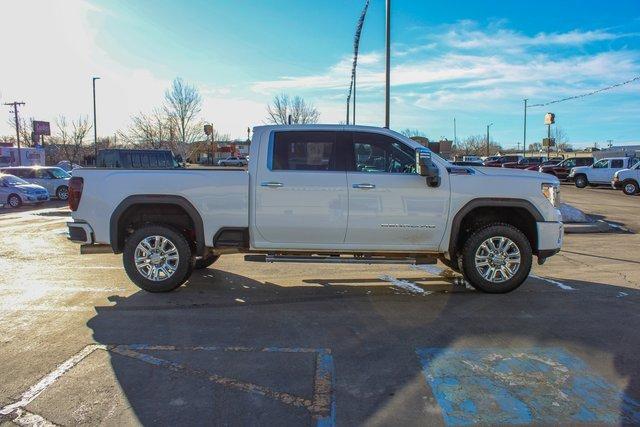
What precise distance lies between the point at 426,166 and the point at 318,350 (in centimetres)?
251

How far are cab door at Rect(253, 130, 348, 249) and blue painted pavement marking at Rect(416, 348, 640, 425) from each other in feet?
6.98

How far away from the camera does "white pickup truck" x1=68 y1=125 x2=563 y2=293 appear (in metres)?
5.96

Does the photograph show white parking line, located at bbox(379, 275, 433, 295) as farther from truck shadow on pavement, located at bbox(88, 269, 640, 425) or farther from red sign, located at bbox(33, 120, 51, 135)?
red sign, located at bbox(33, 120, 51, 135)

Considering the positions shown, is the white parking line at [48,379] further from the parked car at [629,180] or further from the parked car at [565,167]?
the parked car at [565,167]

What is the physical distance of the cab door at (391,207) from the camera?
19.5 ft

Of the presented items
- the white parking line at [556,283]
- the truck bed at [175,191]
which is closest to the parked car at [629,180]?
the white parking line at [556,283]

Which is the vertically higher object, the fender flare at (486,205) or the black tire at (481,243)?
the fender flare at (486,205)

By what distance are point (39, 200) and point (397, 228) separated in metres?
18.7

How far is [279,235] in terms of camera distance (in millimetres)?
6090

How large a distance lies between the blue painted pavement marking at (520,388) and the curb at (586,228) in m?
8.58

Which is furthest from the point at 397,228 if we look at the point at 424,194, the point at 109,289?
the point at 109,289

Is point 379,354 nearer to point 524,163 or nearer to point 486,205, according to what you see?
point 486,205

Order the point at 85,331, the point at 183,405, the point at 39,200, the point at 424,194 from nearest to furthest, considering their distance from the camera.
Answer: the point at 183,405, the point at 85,331, the point at 424,194, the point at 39,200

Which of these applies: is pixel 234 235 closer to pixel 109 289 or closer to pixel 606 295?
pixel 109 289
